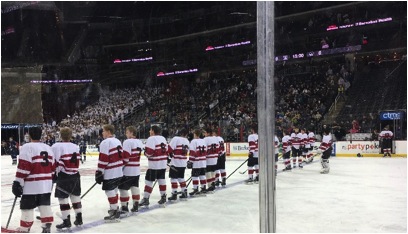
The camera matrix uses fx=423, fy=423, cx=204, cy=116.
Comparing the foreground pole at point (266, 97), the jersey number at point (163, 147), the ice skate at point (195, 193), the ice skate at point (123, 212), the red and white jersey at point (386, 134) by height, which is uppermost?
the foreground pole at point (266, 97)

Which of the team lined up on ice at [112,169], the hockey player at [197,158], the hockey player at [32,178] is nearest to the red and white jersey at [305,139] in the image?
the team lined up on ice at [112,169]

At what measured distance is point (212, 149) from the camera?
6.01 metres

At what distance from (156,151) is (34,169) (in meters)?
1.72

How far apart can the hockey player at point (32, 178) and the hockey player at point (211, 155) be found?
2903 millimetres

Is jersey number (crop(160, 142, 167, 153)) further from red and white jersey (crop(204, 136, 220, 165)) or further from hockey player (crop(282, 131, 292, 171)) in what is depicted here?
hockey player (crop(282, 131, 292, 171))

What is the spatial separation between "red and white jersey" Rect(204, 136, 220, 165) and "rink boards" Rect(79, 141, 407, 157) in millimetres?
3032

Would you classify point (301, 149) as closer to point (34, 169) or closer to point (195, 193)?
point (195, 193)

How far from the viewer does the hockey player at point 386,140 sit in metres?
9.96

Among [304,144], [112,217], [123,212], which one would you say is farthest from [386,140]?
[112,217]

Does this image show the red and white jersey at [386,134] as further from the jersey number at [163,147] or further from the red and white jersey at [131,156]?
the red and white jersey at [131,156]

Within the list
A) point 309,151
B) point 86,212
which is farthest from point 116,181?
point 309,151

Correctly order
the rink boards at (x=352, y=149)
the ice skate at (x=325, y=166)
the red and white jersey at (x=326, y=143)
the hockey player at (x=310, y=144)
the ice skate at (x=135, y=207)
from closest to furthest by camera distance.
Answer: the ice skate at (x=135, y=207) < the red and white jersey at (x=326, y=143) < the ice skate at (x=325, y=166) < the hockey player at (x=310, y=144) < the rink boards at (x=352, y=149)

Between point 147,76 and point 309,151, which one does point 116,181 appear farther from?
point 309,151

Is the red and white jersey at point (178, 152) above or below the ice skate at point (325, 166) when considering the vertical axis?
above
